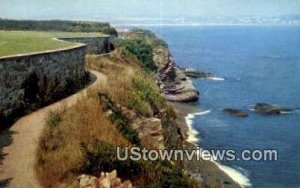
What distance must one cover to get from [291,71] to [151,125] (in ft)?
252

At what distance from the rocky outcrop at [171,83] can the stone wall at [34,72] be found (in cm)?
3853

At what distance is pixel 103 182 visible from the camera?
9562 millimetres

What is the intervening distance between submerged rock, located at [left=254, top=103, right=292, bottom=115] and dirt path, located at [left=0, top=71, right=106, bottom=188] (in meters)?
38.9

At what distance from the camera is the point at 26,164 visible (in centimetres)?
1136

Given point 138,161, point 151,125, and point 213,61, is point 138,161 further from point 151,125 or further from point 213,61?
point 213,61

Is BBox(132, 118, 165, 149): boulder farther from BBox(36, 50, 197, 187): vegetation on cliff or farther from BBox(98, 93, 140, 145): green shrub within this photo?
BBox(98, 93, 140, 145): green shrub

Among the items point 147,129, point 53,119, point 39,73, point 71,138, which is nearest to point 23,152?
point 71,138

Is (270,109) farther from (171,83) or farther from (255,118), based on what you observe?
(171,83)

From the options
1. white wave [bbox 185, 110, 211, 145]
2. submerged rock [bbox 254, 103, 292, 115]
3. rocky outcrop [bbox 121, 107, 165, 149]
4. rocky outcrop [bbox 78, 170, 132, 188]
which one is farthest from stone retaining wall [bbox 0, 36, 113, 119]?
submerged rock [bbox 254, 103, 292, 115]

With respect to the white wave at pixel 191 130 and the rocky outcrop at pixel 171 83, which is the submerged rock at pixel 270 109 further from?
the rocky outcrop at pixel 171 83

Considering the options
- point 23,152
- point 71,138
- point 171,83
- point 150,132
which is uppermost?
point 71,138

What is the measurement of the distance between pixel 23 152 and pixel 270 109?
142 ft

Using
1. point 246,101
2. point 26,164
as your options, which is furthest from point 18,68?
point 246,101

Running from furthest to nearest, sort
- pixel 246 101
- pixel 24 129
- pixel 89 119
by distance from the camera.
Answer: pixel 246 101 → pixel 24 129 → pixel 89 119
